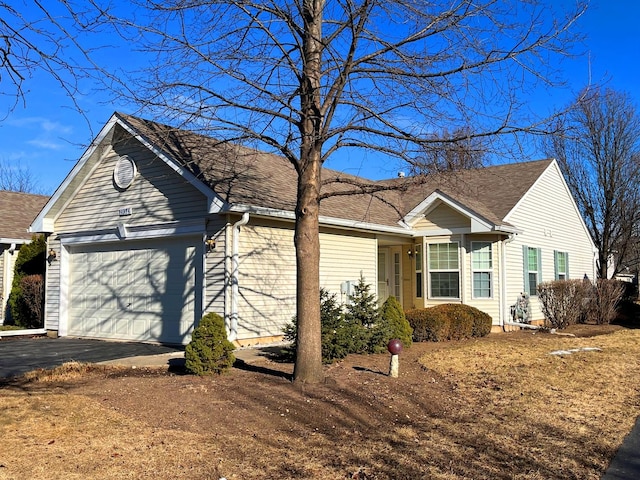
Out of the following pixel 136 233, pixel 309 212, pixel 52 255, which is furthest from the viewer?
pixel 52 255

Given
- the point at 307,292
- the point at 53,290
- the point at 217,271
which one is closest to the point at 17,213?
the point at 53,290

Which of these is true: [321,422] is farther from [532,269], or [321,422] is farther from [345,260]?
[532,269]

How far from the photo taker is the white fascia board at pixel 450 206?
15.8 m

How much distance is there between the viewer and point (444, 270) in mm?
16953

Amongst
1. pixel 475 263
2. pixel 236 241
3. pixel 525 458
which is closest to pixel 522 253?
pixel 475 263

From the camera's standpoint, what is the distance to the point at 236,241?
12.0 m

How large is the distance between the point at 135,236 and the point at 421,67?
8183 mm

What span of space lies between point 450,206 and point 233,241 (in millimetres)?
7178

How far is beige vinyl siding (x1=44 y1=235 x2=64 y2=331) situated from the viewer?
1534 centimetres

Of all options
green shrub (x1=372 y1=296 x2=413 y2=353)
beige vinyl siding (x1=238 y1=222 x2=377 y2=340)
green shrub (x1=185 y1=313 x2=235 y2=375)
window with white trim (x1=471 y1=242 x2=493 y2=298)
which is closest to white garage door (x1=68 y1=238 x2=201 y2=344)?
beige vinyl siding (x1=238 y1=222 x2=377 y2=340)

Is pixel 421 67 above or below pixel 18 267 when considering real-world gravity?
above

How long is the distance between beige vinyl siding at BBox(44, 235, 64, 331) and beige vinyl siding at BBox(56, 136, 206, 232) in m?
0.51

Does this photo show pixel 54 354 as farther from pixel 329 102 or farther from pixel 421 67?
pixel 421 67

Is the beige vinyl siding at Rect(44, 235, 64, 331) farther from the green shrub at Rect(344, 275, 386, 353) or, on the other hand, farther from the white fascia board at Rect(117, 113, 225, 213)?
the green shrub at Rect(344, 275, 386, 353)
